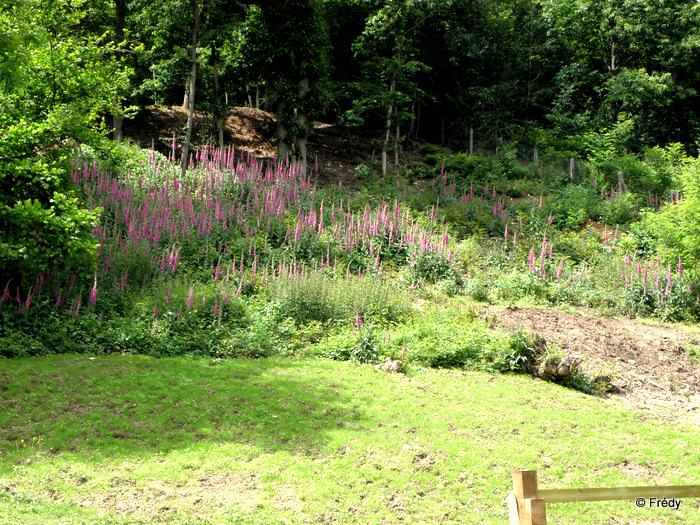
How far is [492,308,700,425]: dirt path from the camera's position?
9.55m

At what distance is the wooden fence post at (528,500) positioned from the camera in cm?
376

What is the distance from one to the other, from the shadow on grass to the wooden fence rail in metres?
3.45

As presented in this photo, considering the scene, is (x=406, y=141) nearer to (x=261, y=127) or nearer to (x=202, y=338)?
(x=261, y=127)

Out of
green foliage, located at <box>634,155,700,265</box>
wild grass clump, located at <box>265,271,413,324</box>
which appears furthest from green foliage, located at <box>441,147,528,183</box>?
wild grass clump, located at <box>265,271,413,324</box>

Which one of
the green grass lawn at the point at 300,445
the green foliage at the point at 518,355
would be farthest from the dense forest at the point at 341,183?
the green grass lawn at the point at 300,445

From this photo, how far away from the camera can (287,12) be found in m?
23.3

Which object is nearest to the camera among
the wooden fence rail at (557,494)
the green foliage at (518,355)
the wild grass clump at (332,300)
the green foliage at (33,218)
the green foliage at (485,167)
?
the wooden fence rail at (557,494)

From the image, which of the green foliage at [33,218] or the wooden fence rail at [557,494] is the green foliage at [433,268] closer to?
the green foliage at [33,218]

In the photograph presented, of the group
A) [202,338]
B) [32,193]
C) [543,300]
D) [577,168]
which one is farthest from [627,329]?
[577,168]

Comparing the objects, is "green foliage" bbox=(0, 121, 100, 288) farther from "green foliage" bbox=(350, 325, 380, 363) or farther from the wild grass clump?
"green foliage" bbox=(350, 325, 380, 363)

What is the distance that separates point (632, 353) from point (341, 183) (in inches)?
491

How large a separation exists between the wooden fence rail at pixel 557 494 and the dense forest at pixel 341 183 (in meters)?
6.43

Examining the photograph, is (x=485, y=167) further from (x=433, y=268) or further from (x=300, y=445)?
(x=300, y=445)

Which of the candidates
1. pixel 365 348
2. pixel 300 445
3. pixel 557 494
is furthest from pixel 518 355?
pixel 557 494
